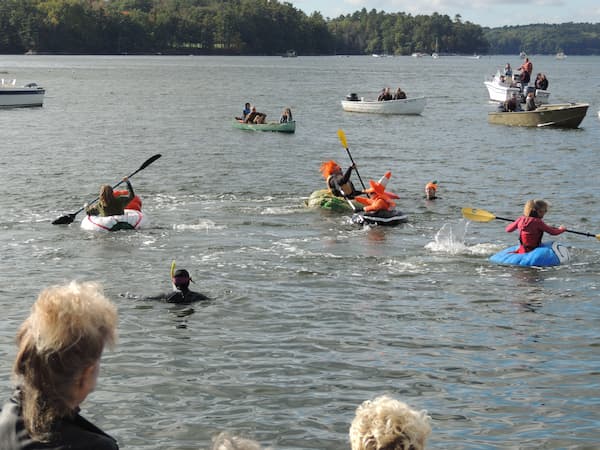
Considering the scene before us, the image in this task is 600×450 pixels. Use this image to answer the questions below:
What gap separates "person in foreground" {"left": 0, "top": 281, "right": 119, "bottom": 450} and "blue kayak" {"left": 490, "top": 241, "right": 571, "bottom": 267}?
43.0 feet

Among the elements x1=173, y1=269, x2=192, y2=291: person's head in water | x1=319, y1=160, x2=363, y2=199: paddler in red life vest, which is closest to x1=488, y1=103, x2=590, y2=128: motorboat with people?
x1=319, y1=160, x2=363, y2=199: paddler in red life vest

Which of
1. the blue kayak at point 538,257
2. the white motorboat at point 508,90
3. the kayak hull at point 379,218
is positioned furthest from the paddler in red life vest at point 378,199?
the white motorboat at point 508,90

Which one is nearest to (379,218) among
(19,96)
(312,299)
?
(312,299)

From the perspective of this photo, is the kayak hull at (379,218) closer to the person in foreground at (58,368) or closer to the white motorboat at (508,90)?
the person in foreground at (58,368)

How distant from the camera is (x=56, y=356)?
3.27 m

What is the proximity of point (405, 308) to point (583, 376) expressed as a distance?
10.8ft

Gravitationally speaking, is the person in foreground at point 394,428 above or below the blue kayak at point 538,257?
above

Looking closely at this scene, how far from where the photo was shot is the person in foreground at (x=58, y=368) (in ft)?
10.7

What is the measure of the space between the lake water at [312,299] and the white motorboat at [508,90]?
17.7 m

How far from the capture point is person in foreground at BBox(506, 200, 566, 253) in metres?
15.6

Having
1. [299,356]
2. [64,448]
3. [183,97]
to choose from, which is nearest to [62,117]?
[183,97]

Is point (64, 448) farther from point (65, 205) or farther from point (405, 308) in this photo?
point (65, 205)

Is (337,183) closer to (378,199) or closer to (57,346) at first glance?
(378,199)

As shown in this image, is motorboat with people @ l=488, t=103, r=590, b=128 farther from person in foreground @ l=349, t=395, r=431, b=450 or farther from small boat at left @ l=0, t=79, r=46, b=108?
person in foreground @ l=349, t=395, r=431, b=450
